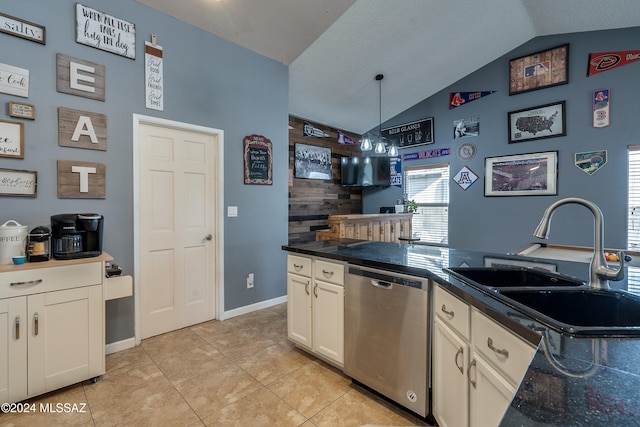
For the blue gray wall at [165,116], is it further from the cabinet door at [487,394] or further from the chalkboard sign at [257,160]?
the cabinet door at [487,394]

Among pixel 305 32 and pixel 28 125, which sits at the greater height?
pixel 305 32

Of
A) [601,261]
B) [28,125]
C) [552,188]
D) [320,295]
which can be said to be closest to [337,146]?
[552,188]

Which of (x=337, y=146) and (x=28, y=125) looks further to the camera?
(x=337, y=146)

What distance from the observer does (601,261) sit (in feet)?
3.83

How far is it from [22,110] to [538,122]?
17.9ft

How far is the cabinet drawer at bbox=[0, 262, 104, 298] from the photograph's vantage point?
1772 mm

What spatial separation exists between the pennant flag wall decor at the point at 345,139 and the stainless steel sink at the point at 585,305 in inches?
187

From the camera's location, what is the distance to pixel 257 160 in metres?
3.49

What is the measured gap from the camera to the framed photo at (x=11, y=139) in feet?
6.68

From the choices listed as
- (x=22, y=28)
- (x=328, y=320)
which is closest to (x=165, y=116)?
(x=22, y=28)

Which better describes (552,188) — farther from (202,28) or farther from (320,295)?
(202,28)

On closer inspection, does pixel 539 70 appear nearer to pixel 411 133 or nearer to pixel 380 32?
pixel 411 133

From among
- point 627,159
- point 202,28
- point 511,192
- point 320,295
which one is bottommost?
point 320,295

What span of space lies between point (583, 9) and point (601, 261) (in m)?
3.61
